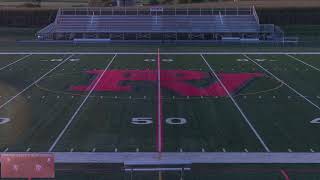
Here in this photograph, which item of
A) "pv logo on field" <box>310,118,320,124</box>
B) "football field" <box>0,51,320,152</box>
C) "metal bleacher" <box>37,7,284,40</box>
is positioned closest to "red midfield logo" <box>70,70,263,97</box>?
"football field" <box>0,51,320,152</box>

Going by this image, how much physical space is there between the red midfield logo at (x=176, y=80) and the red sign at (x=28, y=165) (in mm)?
10924

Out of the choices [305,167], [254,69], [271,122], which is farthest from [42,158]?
[254,69]

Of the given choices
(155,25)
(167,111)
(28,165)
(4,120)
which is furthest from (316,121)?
(155,25)

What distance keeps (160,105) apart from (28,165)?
30.2 ft

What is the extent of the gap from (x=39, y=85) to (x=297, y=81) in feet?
29.5

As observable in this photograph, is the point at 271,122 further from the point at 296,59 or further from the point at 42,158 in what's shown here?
the point at 296,59

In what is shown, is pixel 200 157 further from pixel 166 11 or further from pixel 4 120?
pixel 166 11

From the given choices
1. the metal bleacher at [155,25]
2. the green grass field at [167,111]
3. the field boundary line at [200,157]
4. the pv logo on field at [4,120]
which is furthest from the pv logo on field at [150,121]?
the metal bleacher at [155,25]

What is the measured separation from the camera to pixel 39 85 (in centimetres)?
2052

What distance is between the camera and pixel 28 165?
8266 mm

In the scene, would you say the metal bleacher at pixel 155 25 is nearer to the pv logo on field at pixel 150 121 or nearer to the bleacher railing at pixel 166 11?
the bleacher railing at pixel 166 11

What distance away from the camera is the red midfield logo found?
64.3ft

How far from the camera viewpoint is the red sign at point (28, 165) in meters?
8.25

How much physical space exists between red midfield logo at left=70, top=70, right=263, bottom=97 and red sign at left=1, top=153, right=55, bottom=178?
10.9 metres
